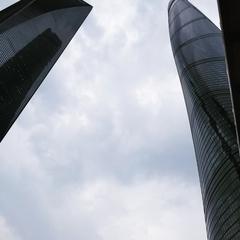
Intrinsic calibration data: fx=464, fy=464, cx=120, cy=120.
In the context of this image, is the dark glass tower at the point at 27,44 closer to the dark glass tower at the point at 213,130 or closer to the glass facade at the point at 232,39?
the dark glass tower at the point at 213,130

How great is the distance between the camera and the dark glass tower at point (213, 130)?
177 feet

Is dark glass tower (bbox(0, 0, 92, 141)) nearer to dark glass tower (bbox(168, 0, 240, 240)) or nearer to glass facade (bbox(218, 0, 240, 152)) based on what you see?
dark glass tower (bbox(168, 0, 240, 240))

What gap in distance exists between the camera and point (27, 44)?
116750 mm

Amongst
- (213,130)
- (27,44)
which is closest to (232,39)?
(213,130)

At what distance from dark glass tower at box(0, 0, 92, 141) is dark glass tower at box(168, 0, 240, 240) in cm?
3684

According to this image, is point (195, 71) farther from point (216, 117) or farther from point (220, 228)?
point (220, 228)

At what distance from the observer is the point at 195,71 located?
277 ft

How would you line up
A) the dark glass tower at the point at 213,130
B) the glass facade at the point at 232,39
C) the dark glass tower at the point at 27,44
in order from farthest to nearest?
1. the dark glass tower at the point at 27,44
2. the dark glass tower at the point at 213,130
3. the glass facade at the point at 232,39

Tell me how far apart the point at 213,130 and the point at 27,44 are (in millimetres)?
69011

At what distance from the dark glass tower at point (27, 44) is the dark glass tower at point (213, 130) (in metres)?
36.8

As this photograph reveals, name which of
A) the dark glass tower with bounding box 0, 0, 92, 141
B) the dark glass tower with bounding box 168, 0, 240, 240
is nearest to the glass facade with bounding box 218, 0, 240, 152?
the dark glass tower with bounding box 168, 0, 240, 240

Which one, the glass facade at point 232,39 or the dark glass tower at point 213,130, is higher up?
the dark glass tower at point 213,130

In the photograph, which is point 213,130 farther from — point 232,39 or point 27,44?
point 27,44

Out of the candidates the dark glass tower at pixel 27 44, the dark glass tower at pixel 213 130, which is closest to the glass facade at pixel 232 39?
the dark glass tower at pixel 213 130
